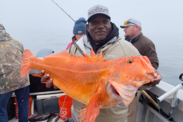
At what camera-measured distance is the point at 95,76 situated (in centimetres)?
137

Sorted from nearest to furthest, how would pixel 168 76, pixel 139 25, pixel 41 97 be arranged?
pixel 139 25, pixel 41 97, pixel 168 76

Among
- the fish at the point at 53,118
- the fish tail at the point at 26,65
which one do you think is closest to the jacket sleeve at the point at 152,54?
the fish tail at the point at 26,65

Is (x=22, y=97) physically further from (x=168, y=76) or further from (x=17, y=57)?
(x=168, y=76)

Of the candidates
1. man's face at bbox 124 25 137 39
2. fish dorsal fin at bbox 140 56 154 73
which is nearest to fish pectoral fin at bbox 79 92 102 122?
fish dorsal fin at bbox 140 56 154 73

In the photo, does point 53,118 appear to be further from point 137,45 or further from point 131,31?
point 131,31

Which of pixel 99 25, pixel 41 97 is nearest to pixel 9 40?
pixel 41 97

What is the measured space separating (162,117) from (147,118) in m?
0.56

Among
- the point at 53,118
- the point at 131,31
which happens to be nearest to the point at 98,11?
the point at 131,31

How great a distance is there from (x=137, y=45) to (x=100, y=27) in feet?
5.78

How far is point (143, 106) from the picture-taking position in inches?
136

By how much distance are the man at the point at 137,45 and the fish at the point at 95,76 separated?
6.71 ft

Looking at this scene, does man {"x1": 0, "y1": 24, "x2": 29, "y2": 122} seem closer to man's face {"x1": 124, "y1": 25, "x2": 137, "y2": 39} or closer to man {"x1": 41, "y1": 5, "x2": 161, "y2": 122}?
man {"x1": 41, "y1": 5, "x2": 161, "y2": 122}

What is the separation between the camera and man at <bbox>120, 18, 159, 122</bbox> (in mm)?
2941

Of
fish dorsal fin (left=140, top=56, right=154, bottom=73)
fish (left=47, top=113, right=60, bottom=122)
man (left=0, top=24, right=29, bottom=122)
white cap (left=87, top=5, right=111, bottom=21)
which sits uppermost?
white cap (left=87, top=5, right=111, bottom=21)
